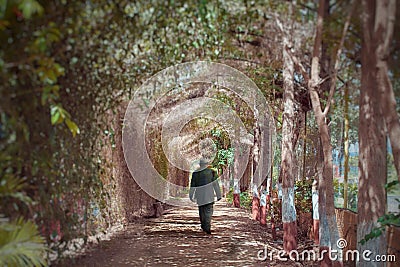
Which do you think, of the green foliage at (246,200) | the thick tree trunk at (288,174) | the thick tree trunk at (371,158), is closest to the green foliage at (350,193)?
the thick tree trunk at (288,174)

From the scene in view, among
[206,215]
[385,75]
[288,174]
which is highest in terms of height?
[385,75]

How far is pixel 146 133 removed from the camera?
12.7 metres

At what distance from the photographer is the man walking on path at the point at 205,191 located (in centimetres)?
1074

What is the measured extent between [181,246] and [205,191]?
1.90 m

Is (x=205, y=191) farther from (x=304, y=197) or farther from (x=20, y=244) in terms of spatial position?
(x=20, y=244)

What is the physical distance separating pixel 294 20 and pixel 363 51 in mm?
795

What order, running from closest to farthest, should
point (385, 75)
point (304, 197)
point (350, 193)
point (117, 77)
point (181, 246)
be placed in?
point (385, 75) < point (117, 77) < point (350, 193) < point (181, 246) < point (304, 197)

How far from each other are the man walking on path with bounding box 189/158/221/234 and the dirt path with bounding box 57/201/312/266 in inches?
14.6

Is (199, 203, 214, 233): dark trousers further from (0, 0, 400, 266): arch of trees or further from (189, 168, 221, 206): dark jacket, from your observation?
(0, 0, 400, 266): arch of trees

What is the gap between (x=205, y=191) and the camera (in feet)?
35.3

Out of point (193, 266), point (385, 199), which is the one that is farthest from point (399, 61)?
point (193, 266)

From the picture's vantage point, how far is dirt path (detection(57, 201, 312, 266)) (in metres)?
7.19

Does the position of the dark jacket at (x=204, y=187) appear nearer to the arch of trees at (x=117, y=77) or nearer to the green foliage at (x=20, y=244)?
the arch of trees at (x=117, y=77)

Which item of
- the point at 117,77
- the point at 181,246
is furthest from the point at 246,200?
the point at 117,77
